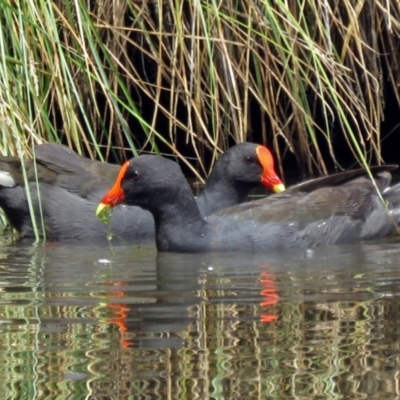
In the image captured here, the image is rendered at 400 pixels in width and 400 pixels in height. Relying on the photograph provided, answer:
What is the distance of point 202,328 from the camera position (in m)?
4.37

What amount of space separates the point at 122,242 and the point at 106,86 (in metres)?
1.01

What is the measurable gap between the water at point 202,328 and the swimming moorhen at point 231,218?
16.4 inches

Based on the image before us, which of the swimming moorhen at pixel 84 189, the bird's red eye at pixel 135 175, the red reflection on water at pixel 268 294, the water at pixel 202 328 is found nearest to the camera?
the water at pixel 202 328

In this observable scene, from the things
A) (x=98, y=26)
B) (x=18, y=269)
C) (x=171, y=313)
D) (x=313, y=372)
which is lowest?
(x=313, y=372)

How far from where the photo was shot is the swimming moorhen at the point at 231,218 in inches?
267

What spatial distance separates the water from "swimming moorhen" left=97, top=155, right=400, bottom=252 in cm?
42

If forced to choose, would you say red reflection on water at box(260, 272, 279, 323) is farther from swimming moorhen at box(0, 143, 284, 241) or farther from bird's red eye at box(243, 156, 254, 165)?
bird's red eye at box(243, 156, 254, 165)

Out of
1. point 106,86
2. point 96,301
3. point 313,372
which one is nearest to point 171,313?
point 96,301

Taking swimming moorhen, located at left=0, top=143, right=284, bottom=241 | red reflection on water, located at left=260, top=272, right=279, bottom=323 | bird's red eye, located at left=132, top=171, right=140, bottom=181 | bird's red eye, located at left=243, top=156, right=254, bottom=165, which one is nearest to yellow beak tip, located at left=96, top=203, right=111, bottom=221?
bird's red eye, located at left=132, top=171, right=140, bottom=181

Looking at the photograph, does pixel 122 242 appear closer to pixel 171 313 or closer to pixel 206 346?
pixel 171 313

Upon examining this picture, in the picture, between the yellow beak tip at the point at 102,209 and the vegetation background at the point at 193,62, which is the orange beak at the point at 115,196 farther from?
the vegetation background at the point at 193,62

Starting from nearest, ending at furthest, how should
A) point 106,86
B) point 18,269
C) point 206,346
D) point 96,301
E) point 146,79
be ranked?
point 206,346 < point 96,301 < point 18,269 < point 106,86 < point 146,79

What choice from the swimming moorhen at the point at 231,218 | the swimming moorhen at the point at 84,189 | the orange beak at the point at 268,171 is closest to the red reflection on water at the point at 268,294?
the swimming moorhen at the point at 231,218

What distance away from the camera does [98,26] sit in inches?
298
